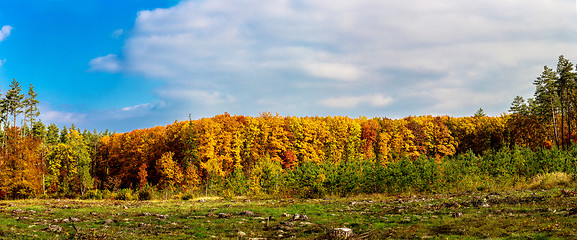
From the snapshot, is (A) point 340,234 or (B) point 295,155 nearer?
(A) point 340,234

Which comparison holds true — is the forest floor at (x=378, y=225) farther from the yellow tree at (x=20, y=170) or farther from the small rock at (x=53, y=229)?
the yellow tree at (x=20, y=170)

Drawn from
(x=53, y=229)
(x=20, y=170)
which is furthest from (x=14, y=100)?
(x=53, y=229)

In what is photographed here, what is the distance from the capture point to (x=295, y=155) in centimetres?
7056

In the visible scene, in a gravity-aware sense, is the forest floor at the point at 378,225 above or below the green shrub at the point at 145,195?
Answer: above

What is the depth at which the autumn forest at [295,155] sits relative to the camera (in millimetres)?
33438

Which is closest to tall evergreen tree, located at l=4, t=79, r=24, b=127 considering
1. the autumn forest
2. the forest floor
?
the autumn forest

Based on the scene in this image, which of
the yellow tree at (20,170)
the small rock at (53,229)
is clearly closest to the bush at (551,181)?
the small rock at (53,229)

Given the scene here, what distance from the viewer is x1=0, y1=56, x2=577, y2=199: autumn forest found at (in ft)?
110

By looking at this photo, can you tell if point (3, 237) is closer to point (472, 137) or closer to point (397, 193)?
point (397, 193)

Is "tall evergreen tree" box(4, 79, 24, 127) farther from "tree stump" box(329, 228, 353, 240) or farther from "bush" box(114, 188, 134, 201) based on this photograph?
"tree stump" box(329, 228, 353, 240)

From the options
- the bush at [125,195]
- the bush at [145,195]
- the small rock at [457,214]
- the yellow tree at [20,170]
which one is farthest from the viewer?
the yellow tree at [20,170]

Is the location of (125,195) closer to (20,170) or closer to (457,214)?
(20,170)

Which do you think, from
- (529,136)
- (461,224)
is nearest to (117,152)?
(461,224)

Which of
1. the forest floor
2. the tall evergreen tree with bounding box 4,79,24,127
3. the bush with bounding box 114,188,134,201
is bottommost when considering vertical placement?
the bush with bounding box 114,188,134,201
